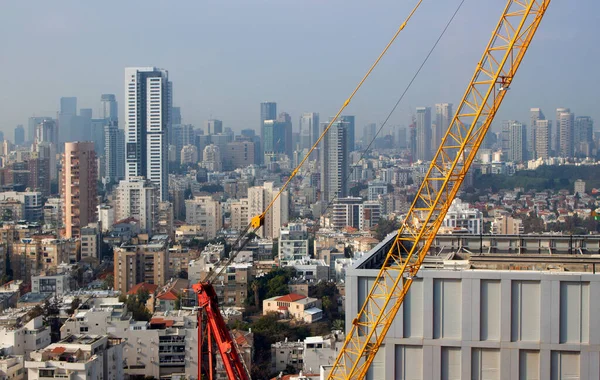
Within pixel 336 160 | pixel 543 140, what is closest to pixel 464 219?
pixel 336 160

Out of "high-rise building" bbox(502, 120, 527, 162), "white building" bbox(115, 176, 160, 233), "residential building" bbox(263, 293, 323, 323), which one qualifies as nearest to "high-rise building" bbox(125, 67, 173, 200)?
"white building" bbox(115, 176, 160, 233)

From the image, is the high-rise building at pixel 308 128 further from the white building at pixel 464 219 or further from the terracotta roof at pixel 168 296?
the terracotta roof at pixel 168 296

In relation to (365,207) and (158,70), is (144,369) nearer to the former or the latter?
(365,207)

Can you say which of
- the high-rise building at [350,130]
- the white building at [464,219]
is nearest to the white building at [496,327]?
the white building at [464,219]

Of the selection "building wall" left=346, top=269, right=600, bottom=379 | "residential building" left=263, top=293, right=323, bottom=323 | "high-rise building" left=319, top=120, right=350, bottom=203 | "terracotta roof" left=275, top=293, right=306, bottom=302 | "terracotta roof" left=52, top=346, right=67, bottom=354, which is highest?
"high-rise building" left=319, top=120, right=350, bottom=203

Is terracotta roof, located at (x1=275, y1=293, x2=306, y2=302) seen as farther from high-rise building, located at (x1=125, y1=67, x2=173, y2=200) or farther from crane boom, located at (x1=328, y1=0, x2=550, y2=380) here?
high-rise building, located at (x1=125, y1=67, x2=173, y2=200)
